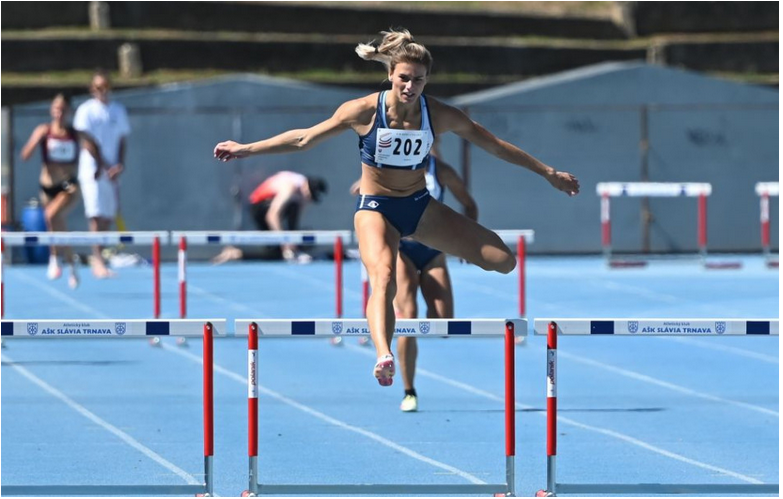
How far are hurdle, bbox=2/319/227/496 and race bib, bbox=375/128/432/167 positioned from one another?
1.17 meters

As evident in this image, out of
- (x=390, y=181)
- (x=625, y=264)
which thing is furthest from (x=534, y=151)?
A: (x=390, y=181)

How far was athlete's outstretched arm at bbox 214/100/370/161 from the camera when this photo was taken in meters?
6.62

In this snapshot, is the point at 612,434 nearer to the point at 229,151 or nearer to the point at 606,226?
the point at 229,151

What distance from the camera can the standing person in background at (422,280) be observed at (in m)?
9.18

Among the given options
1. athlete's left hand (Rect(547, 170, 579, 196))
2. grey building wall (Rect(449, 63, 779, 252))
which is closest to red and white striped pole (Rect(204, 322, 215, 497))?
athlete's left hand (Rect(547, 170, 579, 196))

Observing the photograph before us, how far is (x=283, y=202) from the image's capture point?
64.0 ft

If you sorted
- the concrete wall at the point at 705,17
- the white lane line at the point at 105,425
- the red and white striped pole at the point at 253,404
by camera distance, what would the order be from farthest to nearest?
1. the concrete wall at the point at 705,17
2. the white lane line at the point at 105,425
3. the red and white striped pole at the point at 253,404

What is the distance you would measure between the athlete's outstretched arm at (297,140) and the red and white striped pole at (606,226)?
12151 mm

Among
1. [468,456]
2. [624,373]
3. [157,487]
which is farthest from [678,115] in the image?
[157,487]

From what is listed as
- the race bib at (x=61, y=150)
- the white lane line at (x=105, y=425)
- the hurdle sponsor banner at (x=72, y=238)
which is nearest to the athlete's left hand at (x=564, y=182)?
the white lane line at (x=105, y=425)

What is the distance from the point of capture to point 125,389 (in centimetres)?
1020

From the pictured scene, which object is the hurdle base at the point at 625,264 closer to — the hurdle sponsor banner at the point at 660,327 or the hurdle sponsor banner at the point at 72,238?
the hurdle sponsor banner at the point at 72,238

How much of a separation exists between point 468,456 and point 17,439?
8.16 feet

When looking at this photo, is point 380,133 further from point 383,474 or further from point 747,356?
point 747,356
